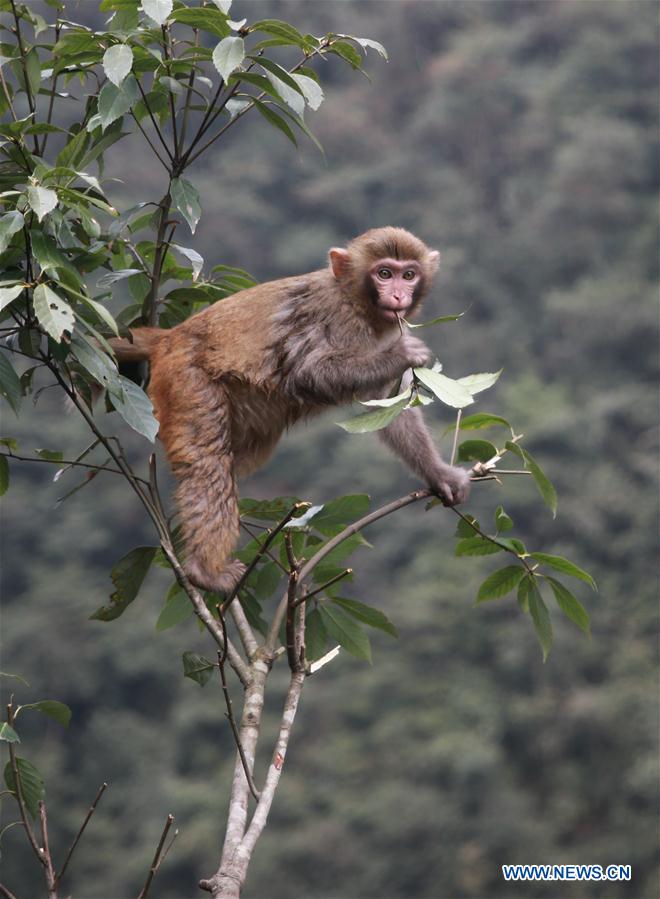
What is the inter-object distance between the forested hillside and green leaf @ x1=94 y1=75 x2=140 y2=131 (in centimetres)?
1758

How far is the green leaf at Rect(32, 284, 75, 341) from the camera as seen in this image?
239cm

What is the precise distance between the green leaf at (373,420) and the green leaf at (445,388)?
7 cm

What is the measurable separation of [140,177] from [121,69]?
94.6ft

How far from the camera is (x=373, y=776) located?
23141 millimetres

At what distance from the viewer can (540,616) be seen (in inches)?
117

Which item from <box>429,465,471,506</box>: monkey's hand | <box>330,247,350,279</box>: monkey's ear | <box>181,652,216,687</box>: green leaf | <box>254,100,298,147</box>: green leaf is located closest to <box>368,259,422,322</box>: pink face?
<box>330,247,350,279</box>: monkey's ear

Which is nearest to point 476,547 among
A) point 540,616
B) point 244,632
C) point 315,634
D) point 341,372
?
point 540,616

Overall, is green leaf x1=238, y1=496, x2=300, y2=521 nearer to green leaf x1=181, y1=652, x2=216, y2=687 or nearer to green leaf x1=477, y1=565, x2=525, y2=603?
green leaf x1=181, y1=652, x2=216, y2=687

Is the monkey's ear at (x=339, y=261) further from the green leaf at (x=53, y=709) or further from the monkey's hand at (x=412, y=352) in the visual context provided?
the green leaf at (x=53, y=709)

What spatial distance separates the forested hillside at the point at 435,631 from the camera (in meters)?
22.0

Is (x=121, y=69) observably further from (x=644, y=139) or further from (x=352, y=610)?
(x=644, y=139)

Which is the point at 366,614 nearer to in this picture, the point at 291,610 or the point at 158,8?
the point at 291,610

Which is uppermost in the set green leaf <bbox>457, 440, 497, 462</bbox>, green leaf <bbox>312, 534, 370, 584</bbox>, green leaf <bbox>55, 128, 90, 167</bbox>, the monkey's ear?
green leaf <bbox>55, 128, 90, 167</bbox>

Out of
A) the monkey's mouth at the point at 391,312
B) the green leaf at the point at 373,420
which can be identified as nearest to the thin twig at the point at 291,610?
the green leaf at the point at 373,420
